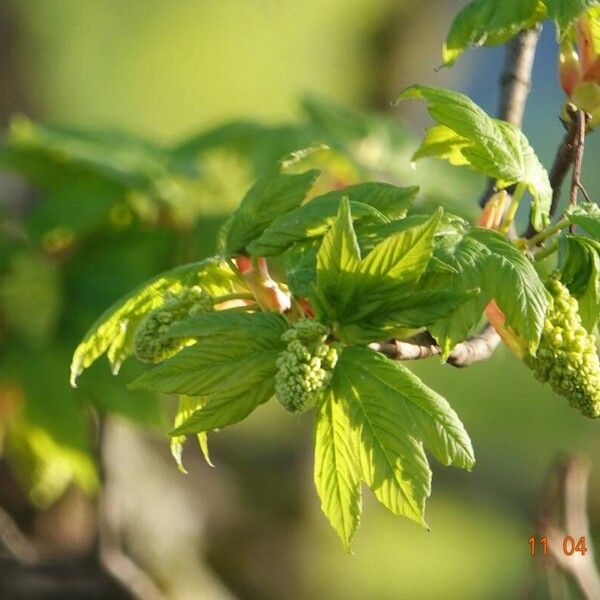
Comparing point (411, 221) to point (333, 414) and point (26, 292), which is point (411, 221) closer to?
point (333, 414)

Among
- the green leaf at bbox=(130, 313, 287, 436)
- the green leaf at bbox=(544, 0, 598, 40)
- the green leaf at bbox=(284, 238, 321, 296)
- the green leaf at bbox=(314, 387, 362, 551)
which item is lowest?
the green leaf at bbox=(314, 387, 362, 551)

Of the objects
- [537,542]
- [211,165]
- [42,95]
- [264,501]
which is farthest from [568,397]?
[42,95]

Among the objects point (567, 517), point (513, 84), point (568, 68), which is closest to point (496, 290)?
point (568, 68)

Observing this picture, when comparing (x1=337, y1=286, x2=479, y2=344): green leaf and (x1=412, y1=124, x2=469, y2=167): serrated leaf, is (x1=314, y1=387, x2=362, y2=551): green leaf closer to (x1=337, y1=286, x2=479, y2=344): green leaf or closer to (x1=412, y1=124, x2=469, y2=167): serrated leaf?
(x1=337, y1=286, x2=479, y2=344): green leaf

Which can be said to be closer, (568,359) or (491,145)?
(568,359)
